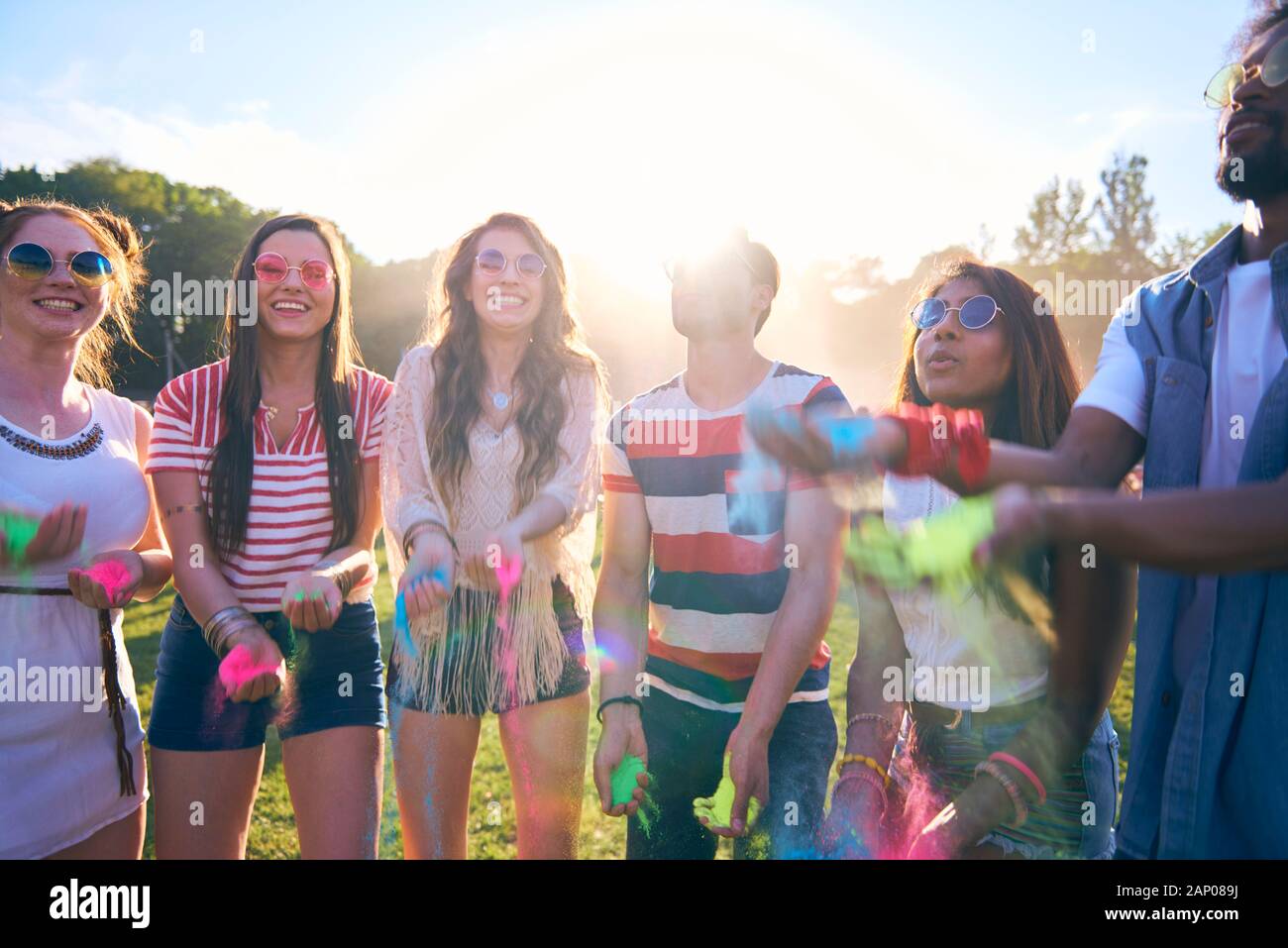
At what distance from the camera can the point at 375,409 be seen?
279 cm

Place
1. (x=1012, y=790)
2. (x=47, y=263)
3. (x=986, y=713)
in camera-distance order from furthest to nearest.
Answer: (x=47, y=263), (x=986, y=713), (x=1012, y=790)

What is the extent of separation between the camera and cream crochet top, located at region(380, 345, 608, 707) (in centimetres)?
254

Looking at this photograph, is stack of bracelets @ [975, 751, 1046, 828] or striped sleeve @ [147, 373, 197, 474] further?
striped sleeve @ [147, 373, 197, 474]

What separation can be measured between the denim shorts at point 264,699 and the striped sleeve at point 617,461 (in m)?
1.02

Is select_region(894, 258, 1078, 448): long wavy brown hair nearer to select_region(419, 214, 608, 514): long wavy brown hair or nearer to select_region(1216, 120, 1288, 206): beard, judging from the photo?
select_region(1216, 120, 1288, 206): beard

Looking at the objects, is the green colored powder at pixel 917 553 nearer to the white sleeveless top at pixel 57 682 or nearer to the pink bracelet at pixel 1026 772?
the pink bracelet at pixel 1026 772

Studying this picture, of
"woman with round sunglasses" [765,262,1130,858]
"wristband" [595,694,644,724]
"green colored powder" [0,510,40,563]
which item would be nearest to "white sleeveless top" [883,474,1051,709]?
"woman with round sunglasses" [765,262,1130,858]

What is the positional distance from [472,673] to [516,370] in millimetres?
1040

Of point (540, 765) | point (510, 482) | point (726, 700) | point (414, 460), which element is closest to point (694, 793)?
point (726, 700)

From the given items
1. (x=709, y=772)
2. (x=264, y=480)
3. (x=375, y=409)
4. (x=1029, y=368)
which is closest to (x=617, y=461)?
(x=375, y=409)

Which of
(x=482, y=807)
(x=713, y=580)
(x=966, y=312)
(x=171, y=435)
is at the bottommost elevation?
(x=482, y=807)

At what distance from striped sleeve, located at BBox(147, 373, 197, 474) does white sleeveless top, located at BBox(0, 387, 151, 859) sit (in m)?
0.16

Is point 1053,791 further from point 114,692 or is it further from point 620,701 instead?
point 114,692
